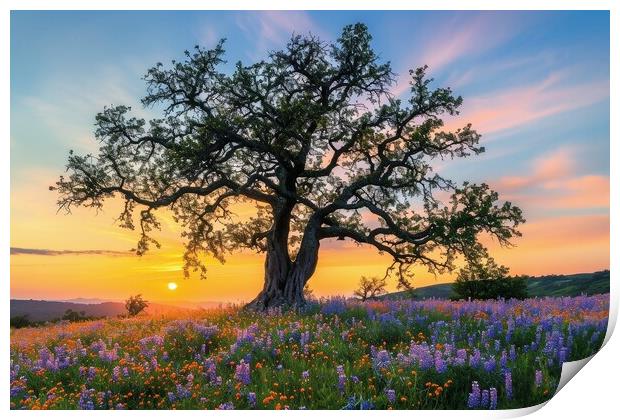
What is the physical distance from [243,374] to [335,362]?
3.94ft

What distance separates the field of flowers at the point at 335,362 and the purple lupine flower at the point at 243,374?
2 centimetres

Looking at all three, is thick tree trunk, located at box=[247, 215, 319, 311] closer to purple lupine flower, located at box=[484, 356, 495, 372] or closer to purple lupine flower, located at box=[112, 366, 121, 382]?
purple lupine flower, located at box=[112, 366, 121, 382]

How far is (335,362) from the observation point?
7758 mm

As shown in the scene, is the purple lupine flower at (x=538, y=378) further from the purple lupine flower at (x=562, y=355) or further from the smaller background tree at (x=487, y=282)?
the smaller background tree at (x=487, y=282)

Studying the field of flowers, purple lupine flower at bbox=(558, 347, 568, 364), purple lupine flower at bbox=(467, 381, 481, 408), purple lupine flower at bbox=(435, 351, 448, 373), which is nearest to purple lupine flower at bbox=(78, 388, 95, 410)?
the field of flowers

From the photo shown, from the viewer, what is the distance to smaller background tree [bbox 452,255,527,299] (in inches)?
487

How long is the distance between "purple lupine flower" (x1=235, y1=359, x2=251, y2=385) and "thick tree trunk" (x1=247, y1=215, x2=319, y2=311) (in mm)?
6311

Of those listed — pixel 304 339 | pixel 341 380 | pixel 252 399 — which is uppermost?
pixel 304 339

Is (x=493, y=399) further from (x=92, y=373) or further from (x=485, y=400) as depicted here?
(x=92, y=373)

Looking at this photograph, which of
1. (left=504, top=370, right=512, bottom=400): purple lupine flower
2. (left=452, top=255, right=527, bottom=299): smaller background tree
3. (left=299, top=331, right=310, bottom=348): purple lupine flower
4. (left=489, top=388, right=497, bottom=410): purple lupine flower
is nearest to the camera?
(left=489, top=388, right=497, bottom=410): purple lupine flower

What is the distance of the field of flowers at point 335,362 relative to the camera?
22.5 ft

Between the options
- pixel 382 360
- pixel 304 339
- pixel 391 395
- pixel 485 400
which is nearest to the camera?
pixel 391 395

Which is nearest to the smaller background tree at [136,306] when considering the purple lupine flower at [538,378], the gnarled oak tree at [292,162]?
the gnarled oak tree at [292,162]

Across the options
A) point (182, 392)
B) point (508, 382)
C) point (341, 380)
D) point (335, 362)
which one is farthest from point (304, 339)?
point (508, 382)
